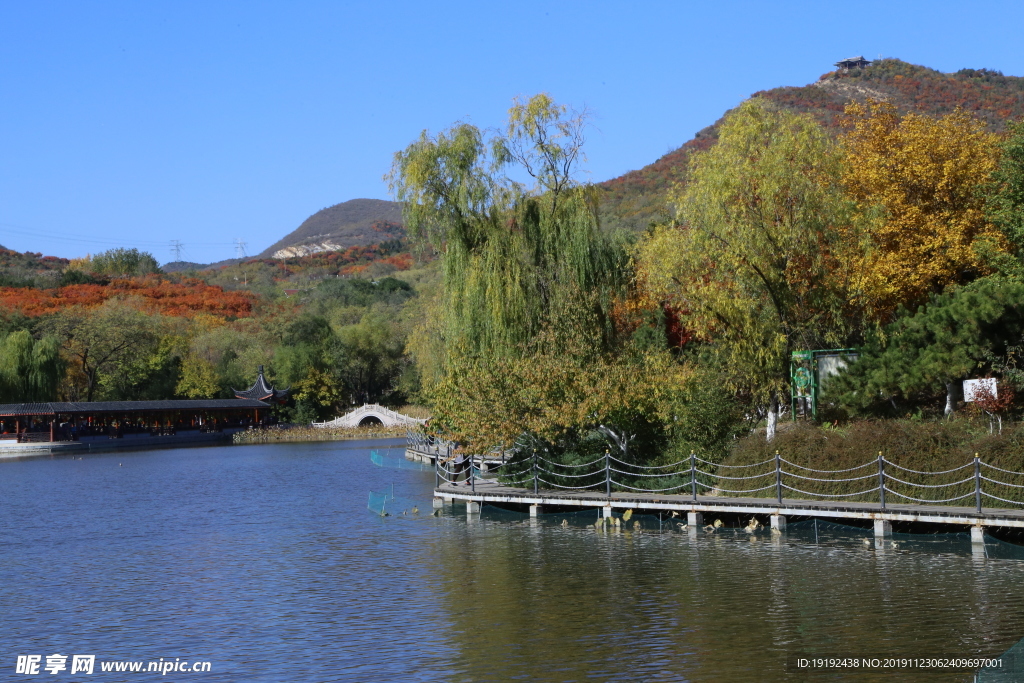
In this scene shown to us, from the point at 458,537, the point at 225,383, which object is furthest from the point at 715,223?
the point at 225,383

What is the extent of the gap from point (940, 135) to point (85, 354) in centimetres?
7839

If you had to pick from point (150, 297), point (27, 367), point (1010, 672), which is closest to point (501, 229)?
point (1010, 672)

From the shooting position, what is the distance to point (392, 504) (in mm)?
35688

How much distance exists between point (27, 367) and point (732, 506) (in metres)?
73.9

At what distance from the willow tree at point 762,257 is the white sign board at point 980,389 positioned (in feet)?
16.3

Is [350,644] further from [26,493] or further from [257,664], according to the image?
[26,493]

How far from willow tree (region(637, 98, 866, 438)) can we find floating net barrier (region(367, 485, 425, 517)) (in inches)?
422

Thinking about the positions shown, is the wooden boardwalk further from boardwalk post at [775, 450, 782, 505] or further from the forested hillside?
the forested hillside

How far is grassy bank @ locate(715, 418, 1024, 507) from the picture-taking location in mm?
22078

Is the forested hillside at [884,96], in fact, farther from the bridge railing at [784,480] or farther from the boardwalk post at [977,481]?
the boardwalk post at [977,481]

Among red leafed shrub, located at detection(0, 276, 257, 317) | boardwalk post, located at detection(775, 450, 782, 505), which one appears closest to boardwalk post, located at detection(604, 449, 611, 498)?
boardwalk post, located at detection(775, 450, 782, 505)

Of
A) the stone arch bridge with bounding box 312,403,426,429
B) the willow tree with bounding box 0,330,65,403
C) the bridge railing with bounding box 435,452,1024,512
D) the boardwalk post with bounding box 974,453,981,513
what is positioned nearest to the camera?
the boardwalk post with bounding box 974,453,981,513

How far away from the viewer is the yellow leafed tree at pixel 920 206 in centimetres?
3225

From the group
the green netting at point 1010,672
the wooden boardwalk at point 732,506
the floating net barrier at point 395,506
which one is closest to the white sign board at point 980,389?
the wooden boardwalk at point 732,506
